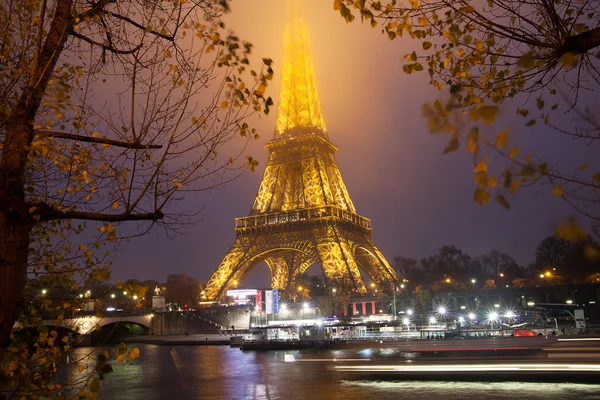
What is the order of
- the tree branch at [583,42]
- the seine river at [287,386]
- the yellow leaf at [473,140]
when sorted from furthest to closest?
the seine river at [287,386] < the tree branch at [583,42] < the yellow leaf at [473,140]

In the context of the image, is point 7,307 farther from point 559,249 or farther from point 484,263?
point 484,263

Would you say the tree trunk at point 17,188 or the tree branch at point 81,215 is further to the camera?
the tree branch at point 81,215

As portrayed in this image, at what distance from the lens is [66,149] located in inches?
237

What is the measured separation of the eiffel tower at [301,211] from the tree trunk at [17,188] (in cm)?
4960

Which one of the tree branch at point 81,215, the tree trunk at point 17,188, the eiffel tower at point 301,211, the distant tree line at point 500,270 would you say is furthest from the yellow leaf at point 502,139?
the distant tree line at point 500,270

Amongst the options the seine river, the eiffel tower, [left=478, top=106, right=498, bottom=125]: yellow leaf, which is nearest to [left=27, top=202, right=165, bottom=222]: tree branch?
[left=478, top=106, right=498, bottom=125]: yellow leaf

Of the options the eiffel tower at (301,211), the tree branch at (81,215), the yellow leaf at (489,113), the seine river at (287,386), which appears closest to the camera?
the yellow leaf at (489,113)

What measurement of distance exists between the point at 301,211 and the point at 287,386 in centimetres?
4227

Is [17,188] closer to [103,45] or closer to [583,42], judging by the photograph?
[103,45]

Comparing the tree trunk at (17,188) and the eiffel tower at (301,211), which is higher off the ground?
the eiffel tower at (301,211)

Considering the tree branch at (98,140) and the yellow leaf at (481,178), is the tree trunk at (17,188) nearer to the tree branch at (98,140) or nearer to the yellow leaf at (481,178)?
the tree branch at (98,140)

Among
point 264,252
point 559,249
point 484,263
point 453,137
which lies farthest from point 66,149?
point 484,263

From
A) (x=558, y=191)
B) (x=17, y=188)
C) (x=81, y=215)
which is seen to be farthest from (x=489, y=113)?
(x=17, y=188)

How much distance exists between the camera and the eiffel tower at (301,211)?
185 feet
